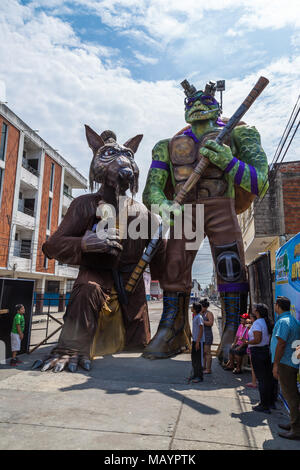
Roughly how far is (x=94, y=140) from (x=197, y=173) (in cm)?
210

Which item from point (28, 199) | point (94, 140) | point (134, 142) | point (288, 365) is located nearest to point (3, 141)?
point (28, 199)

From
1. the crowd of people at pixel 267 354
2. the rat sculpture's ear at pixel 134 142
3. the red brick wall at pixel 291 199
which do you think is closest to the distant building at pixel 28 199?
the rat sculpture's ear at pixel 134 142

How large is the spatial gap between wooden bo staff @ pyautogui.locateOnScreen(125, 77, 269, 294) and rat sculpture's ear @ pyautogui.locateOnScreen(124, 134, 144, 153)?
1531 millimetres

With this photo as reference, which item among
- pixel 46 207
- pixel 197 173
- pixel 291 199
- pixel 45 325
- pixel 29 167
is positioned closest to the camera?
pixel 197 173

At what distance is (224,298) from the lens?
573 centimetres

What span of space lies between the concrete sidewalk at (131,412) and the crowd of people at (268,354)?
0.16 m

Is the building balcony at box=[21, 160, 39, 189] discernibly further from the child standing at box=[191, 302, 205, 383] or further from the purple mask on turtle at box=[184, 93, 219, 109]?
the child standing at box=[191, 302, 205, 383]

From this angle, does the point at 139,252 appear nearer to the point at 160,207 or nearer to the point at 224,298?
the point at 160,207

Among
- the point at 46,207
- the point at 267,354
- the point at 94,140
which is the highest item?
the point at 46,207

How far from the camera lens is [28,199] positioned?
2155 centimetres

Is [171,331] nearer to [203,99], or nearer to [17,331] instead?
[17,331]

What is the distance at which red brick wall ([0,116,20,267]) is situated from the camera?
17781 mm

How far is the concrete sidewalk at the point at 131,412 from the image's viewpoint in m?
2.55

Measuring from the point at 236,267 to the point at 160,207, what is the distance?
160 cm
